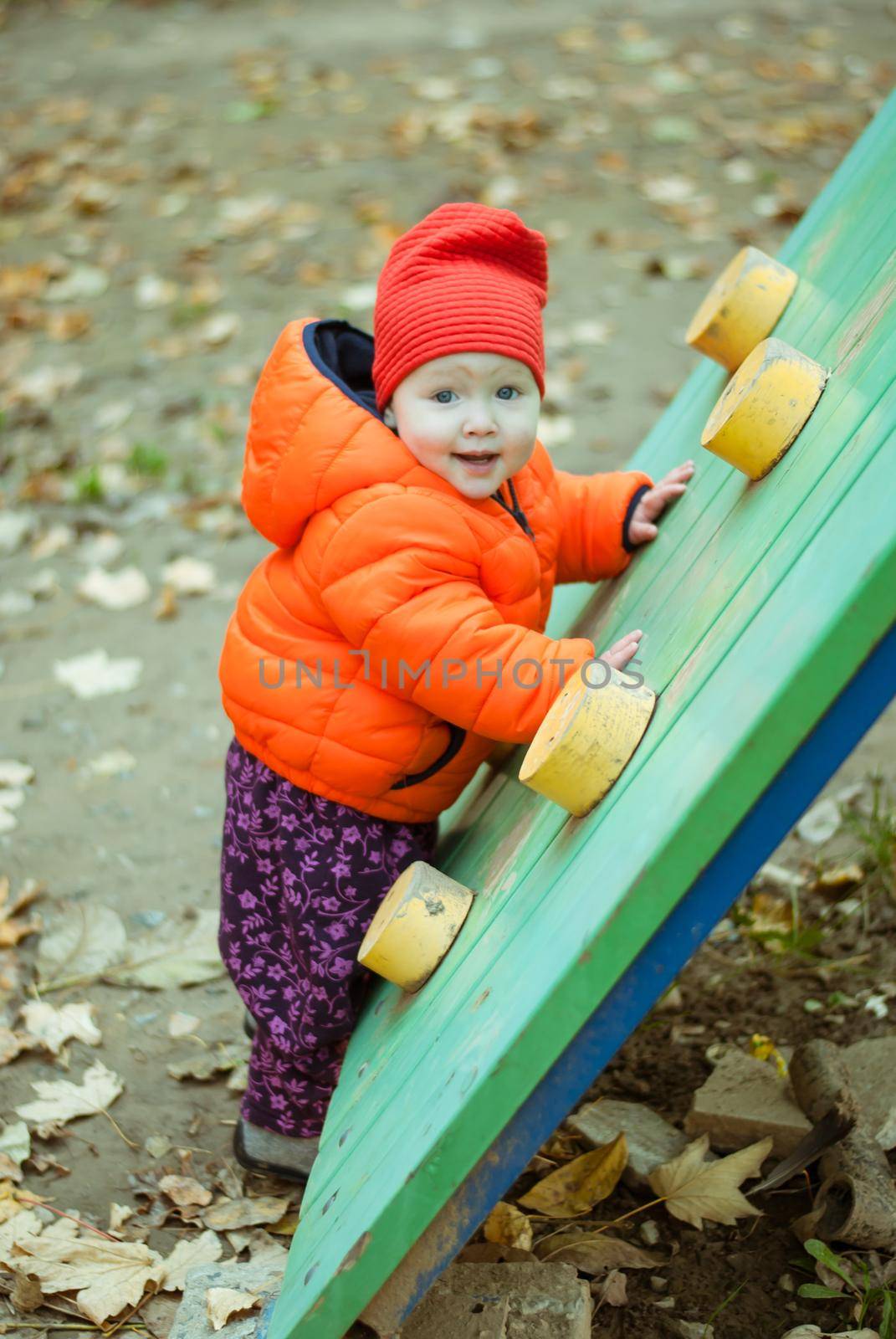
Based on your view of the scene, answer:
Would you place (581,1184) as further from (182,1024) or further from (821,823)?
(821,823)

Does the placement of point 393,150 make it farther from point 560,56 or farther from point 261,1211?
point 261,1211

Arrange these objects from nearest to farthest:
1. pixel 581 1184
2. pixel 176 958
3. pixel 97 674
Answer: pixel 581 1184 < pixel 176 958 < pixel 97 674

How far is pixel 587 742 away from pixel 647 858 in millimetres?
264

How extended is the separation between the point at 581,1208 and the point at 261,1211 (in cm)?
61

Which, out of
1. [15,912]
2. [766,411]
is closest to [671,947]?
[766,411]

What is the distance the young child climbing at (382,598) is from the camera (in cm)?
198

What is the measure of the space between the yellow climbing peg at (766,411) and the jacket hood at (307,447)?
1.36 feet

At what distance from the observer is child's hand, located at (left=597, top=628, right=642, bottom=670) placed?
77.7 inches

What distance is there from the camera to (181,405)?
5.36 m

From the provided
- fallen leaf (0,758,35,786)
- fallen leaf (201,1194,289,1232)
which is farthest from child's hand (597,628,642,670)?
fallen leaf (0,758,35,786)

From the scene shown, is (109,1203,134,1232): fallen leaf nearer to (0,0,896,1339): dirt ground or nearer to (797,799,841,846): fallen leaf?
(0,0,896,1339): dirt ground

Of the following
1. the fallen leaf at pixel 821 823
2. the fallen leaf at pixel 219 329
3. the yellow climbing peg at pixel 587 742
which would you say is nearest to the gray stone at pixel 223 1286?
the yellow climbing peg at pixel 587 742

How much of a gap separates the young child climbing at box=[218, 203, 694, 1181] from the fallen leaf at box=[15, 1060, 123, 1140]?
0.46m

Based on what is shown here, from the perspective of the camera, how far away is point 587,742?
167 cm
